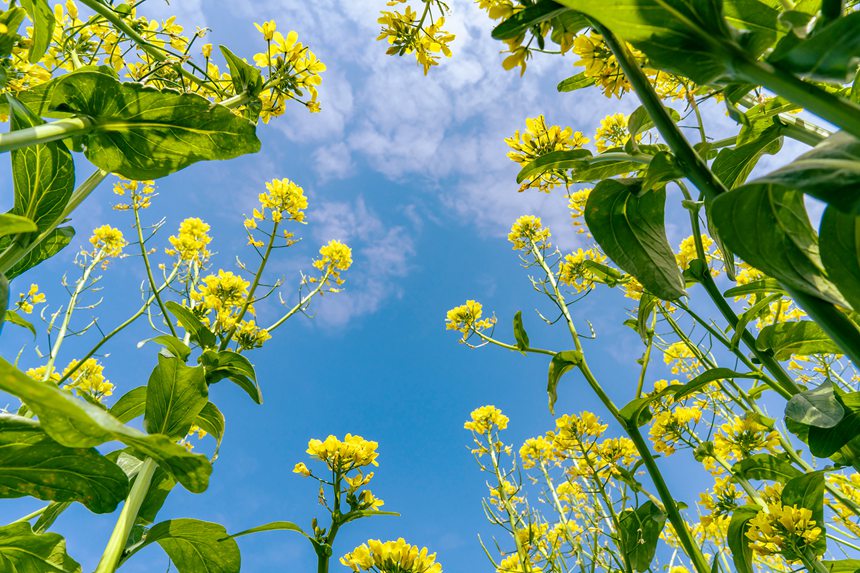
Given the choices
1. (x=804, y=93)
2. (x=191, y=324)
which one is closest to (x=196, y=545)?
(x=191, y=324)

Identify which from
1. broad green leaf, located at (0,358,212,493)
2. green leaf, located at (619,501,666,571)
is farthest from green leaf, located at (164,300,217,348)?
green leaf, located at (619,501,666,571)

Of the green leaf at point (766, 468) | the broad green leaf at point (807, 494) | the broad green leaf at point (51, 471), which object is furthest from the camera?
the green leaf at point (766, 468)

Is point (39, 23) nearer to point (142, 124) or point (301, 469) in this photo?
point (142, 124)

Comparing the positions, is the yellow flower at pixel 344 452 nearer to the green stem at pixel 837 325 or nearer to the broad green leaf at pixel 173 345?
the broad green leaf at pixel 173 345

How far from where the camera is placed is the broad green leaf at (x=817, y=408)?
81 centimetres

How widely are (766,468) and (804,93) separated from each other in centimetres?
149

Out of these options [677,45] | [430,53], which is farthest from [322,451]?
[677,45]

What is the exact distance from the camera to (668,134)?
0.64 metres

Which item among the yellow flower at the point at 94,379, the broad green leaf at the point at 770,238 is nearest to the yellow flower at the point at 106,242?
the yellow flower at the point at 94,379

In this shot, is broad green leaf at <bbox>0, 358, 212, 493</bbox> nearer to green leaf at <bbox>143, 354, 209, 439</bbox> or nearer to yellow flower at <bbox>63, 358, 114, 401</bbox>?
green leaf at <bbox>143, 354, 209, 439</bbox>

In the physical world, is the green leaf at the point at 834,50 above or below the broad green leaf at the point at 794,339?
below

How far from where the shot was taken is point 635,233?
889 millimetres

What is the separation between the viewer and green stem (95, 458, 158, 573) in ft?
3.21

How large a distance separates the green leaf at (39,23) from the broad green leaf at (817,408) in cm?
187
